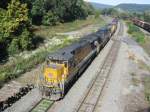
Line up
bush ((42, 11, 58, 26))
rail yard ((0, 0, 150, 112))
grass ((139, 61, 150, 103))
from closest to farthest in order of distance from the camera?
rail yard ((0, 0, 150, 112)), grass ((139, 61, 150, 103)), bush ((42, 11, 58, 26))

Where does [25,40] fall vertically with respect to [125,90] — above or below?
above

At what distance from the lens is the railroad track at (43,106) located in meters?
21.8

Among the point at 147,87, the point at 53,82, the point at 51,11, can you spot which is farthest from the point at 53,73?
the point at 51,11

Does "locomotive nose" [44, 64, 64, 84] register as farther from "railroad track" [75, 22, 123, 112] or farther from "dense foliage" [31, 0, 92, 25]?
"dense foliage" [31, 0, 92, 25]

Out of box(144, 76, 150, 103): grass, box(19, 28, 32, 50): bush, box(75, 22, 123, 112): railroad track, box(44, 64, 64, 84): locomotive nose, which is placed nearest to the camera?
box(75, 22, 123, 112): railroad track

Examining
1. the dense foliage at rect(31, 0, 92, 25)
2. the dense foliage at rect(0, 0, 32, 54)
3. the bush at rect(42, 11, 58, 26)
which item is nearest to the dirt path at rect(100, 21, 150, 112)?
the dense foliage at rect(0, 0, 32, 54)

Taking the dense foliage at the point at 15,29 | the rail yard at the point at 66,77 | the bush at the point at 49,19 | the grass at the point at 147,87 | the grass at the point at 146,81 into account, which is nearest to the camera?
the rail yard at the point at 66,77

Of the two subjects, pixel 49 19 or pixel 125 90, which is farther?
pixel 49 19

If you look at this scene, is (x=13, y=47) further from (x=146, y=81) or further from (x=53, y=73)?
(x=53, y=73)

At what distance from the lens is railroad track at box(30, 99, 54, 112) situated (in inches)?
859

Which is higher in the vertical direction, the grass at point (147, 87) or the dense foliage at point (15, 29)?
the dense foliage at point (15, 29)

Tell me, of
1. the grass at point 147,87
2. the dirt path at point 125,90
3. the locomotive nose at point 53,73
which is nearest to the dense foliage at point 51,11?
the dirt path at point 125,90

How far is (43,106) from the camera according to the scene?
891 inches

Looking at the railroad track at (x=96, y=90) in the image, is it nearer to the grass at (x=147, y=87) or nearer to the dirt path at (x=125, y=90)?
the dirt path at (x=125, y=90)
